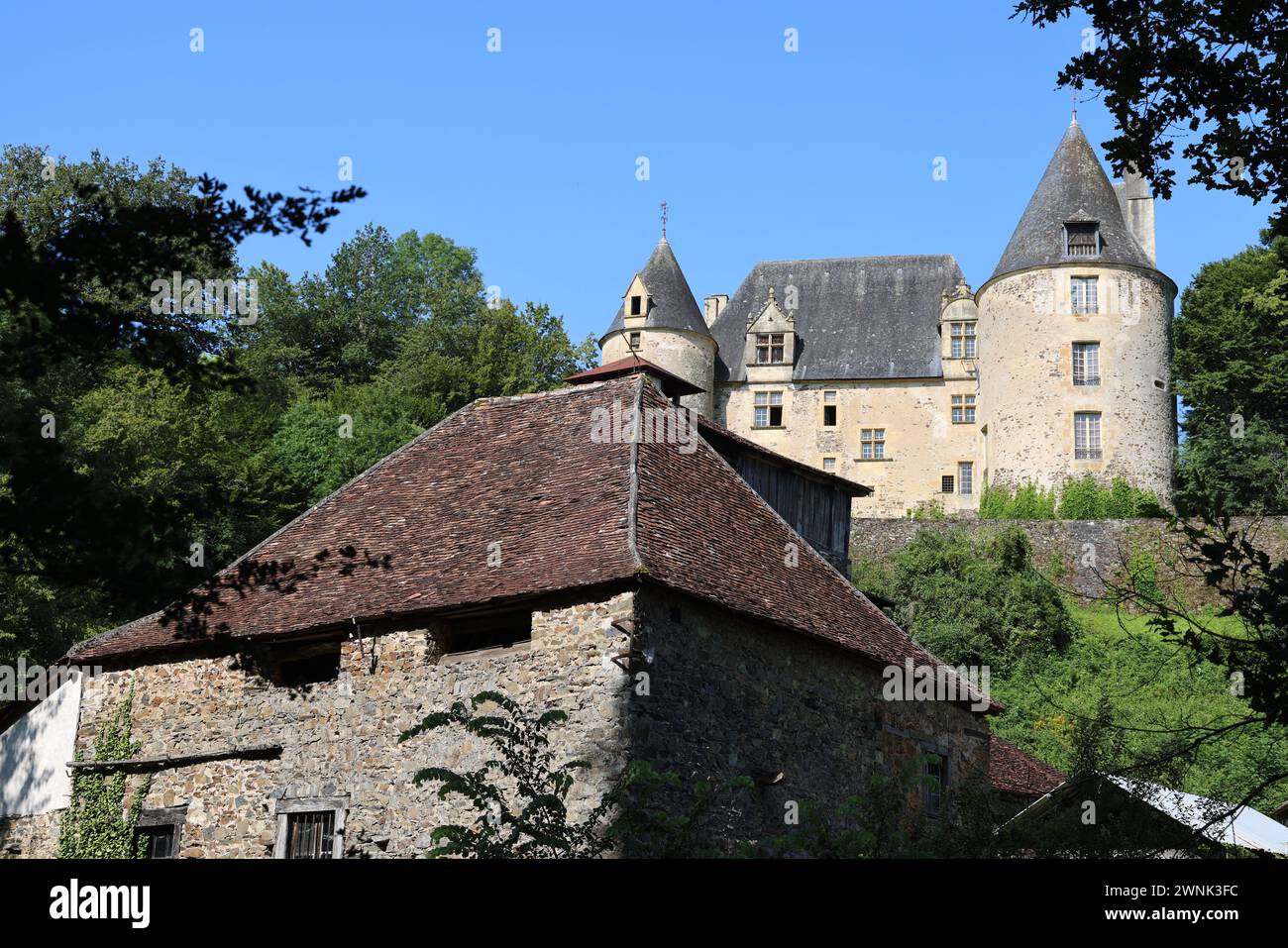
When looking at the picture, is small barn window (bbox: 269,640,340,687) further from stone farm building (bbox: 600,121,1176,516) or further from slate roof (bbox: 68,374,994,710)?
stone farm building (bbox: 600,121,1176,516)

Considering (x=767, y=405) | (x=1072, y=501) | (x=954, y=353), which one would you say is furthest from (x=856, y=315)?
(x=1072, y=501)

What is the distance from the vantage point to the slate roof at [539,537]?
16.1m

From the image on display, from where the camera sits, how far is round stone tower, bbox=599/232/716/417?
5106 cm

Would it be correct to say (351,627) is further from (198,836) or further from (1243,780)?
(1243,780)

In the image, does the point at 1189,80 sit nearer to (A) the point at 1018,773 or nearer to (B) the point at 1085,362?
(A) the point at 1018,773

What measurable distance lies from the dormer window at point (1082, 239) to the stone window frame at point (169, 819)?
37.3 metres

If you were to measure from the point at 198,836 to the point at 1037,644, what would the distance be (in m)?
22.3

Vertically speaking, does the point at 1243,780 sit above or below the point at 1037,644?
below

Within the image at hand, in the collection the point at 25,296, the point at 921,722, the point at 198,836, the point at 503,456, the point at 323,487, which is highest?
the point at 323,487

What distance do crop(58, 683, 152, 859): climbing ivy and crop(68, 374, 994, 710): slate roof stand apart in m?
0.94

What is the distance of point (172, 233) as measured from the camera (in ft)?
25.5
